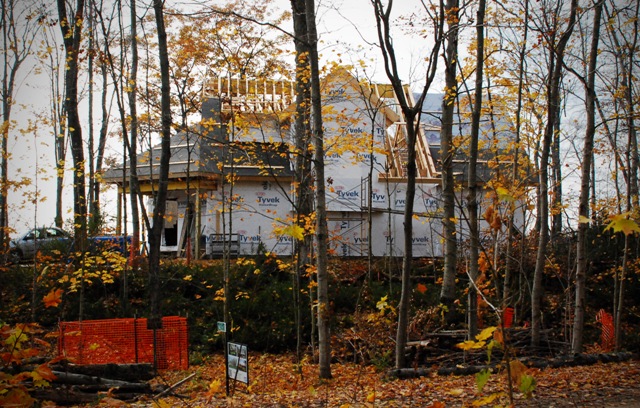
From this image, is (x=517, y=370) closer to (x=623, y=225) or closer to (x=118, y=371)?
(x=623, y=225)

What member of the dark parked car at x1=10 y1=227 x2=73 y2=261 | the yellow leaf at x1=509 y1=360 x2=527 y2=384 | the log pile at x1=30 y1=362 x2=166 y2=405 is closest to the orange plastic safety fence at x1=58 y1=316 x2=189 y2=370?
the log pile at x1=30 y1=362 x2=166 y2=405

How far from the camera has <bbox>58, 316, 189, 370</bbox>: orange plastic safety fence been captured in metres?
12.7

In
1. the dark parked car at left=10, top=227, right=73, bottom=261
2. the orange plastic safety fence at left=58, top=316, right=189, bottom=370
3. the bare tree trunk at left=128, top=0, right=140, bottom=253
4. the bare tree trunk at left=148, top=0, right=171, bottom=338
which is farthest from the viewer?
the dark parked car at left=10, top=227, right=73, bottom=261

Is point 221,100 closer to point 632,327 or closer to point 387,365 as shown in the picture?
point 387,365

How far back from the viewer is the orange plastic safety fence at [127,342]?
41.5 ft

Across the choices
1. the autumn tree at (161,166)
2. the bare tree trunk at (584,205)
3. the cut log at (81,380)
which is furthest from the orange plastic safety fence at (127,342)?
the bare tree trunk at (584,205)

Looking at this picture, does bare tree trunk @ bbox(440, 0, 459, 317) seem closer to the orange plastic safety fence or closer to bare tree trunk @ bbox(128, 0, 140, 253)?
the orange plastic safety fence

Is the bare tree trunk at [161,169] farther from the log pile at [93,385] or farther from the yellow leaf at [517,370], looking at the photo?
the yellow leaf at [517,370]

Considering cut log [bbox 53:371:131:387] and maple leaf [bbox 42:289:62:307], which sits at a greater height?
maple leaf [bbox 42:289:62:307]

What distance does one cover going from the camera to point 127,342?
13.1m

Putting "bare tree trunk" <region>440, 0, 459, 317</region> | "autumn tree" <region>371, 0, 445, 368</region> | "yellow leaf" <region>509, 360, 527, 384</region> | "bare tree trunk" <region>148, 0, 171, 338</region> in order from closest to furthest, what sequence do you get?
"yellow leaf" <region>509, 360, 527, 384</region>
"autumn tree" <region>371, 0, 445, 368</region>
"bare tree trunk" <region>440, 0, 459, 317</region>
"bare tree trunk" <region>148, 0, 171, 338</region>

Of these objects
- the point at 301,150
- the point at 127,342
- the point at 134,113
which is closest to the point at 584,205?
the point at 301,150

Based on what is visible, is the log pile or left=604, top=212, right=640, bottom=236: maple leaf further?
the log pile

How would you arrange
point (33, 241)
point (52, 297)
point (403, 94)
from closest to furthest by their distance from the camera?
point (52, 297), point (403, 94), point (33, 241)
